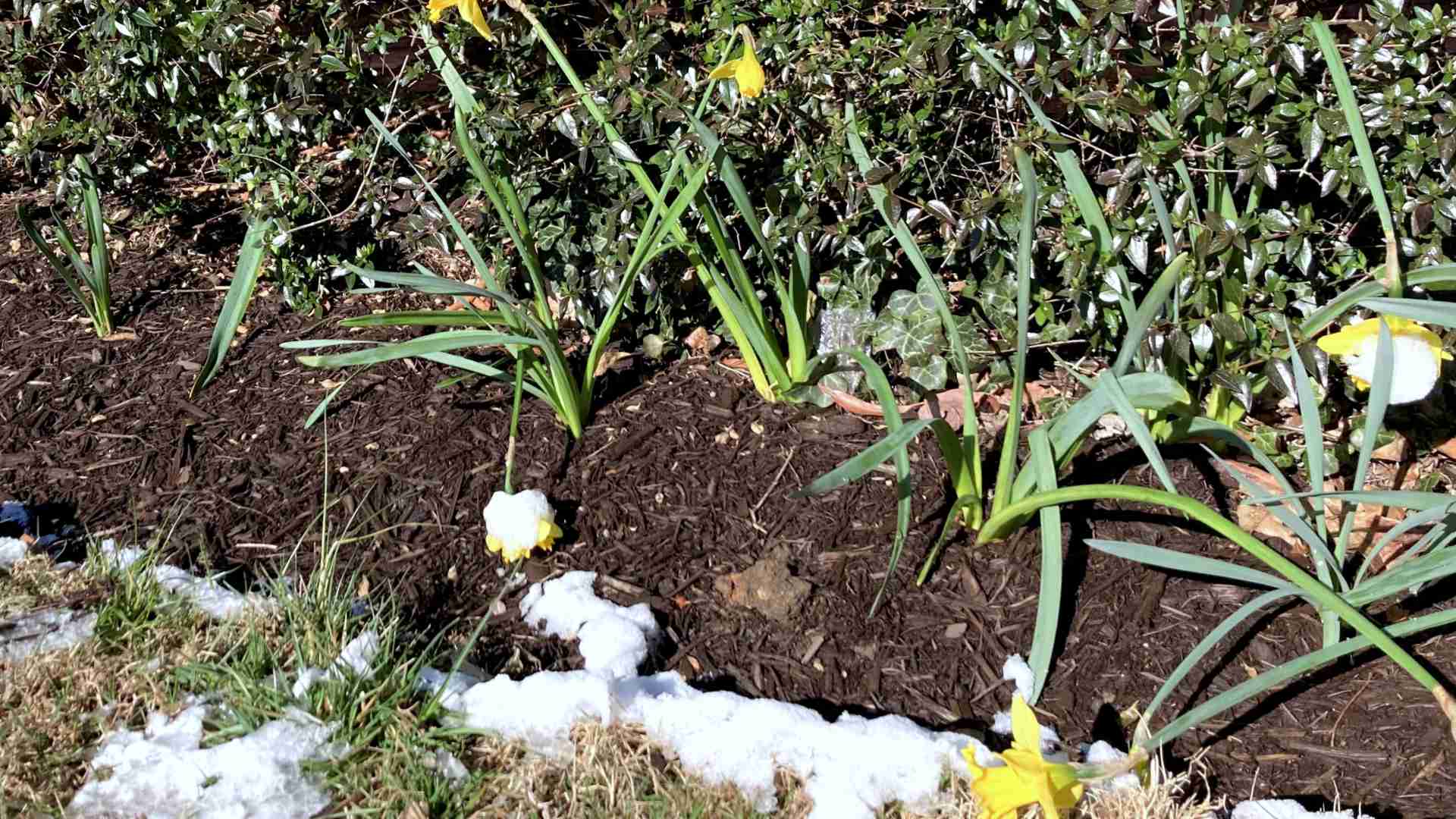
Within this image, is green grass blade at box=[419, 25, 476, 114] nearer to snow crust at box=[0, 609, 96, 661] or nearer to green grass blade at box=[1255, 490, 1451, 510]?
snow crust at box=[0, 609, 96, 661]

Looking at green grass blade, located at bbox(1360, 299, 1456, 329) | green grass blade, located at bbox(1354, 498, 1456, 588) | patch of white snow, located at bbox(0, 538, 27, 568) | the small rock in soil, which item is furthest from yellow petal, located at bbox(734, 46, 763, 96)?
patch of white snow, located at bbox(0, 538, 27, 568)

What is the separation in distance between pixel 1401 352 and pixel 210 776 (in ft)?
6.51

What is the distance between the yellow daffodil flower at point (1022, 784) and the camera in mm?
1500

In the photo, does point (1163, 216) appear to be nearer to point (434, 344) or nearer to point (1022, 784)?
point (1022, 784)

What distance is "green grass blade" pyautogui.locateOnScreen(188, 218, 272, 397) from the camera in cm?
244

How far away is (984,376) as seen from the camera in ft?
8.63

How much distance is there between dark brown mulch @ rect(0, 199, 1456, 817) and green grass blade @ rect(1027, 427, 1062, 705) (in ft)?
0.26

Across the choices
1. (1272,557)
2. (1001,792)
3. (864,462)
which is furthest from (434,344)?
(1272,557)

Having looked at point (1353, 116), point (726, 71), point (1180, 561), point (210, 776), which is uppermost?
point (726, 71)

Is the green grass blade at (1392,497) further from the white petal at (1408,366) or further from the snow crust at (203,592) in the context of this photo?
the snow crust at (203,592)

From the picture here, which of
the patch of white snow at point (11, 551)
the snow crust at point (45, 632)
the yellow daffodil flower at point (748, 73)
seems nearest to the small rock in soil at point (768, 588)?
the yellow daffodil flower at point (748, 73)

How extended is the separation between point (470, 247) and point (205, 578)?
824 mm

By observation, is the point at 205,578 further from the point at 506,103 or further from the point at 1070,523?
the point at 1070,523

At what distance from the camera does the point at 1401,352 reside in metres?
1.87
